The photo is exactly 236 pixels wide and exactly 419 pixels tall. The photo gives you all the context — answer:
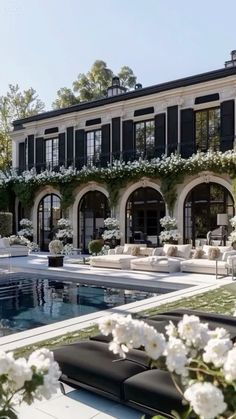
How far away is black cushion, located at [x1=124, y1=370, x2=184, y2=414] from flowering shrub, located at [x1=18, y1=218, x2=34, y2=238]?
18.8 metres

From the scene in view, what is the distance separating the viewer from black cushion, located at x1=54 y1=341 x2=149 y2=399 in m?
3.19

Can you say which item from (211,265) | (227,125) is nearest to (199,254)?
(211,265)

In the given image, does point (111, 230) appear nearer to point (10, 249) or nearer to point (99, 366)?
point (10, 249)

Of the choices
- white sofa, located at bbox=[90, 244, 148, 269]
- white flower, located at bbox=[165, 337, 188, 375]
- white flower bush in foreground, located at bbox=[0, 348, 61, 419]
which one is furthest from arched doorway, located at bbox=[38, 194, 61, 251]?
white flower, located at bbox=[165, 337, 188, 375]

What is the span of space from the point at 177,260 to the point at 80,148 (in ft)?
34.8

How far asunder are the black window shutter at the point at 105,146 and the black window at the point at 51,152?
328 centimetres

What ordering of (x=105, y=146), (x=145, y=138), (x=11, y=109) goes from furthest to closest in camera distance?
(x=11, y=109) < (x=105, y=146) < (x=145, y=138)

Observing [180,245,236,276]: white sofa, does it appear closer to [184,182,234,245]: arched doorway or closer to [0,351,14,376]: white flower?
[184,182,234,245]: arched doorway

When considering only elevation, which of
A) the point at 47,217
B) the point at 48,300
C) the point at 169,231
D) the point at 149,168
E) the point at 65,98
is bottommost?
the point at 48,300

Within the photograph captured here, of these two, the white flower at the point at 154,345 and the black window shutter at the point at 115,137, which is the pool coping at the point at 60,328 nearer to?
the white flower at the point at 154,345

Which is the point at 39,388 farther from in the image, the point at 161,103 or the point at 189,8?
the point at 161,103

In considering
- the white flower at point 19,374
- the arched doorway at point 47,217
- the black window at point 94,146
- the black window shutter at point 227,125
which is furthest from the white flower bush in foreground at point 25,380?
the arched doorway at point 47,217

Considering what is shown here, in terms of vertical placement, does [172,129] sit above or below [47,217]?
above

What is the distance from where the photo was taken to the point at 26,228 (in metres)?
21.5
